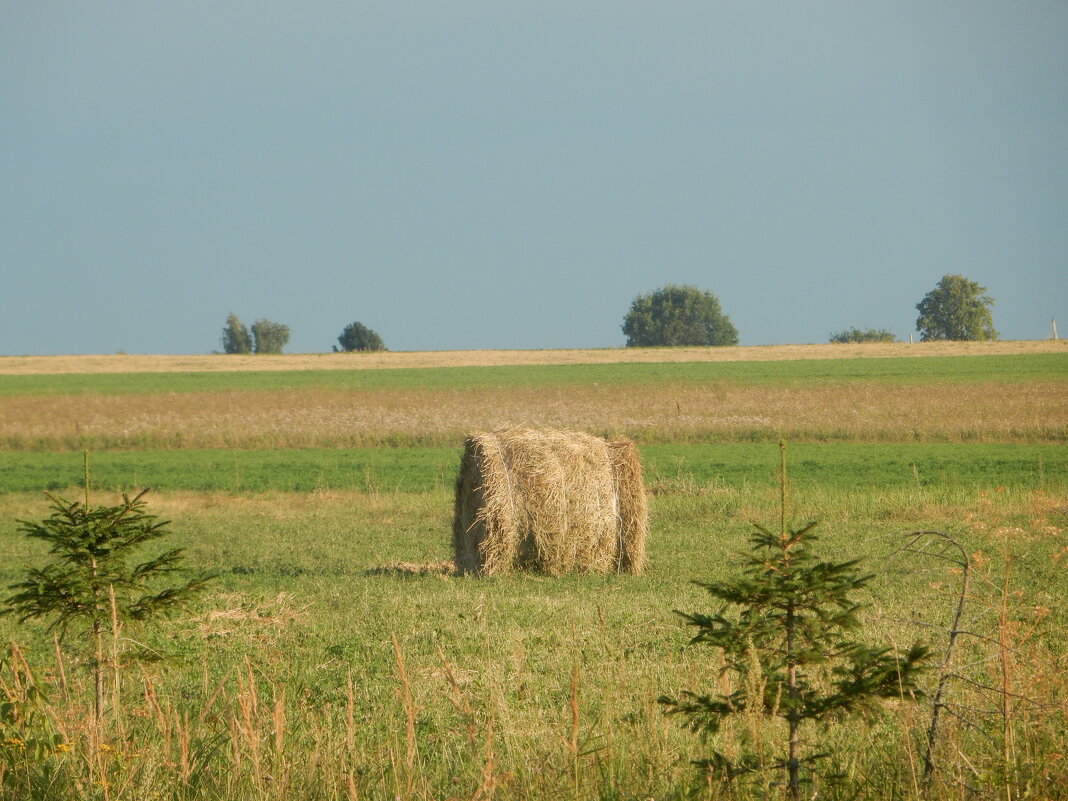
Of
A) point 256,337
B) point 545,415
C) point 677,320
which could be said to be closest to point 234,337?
point 256,337

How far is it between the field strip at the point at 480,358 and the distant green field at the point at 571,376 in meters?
3.97

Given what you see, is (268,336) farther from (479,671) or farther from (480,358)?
(479,671)

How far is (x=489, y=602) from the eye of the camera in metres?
9.73

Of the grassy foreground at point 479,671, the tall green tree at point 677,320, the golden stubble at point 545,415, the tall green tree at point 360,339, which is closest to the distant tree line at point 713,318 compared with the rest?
the tall green tree at point 677,320

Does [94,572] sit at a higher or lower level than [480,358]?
lower

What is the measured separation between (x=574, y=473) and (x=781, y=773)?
7771mm

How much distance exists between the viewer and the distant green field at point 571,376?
1981 inches

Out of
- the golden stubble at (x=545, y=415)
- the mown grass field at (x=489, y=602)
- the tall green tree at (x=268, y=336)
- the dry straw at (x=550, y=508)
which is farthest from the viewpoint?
the tall green tree at (x=268, y=336)

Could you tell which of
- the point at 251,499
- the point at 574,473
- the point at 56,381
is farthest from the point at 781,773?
the point at 56,381

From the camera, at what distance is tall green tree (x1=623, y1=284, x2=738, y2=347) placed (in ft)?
374

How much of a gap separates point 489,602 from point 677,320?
106069 millimetres

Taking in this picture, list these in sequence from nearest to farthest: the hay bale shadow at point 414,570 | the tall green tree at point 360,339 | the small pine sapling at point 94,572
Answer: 1. the small pine sapling at point 94,572
2. the hay bale shadow at point 414,570
3. the tall green tree at point 360,339

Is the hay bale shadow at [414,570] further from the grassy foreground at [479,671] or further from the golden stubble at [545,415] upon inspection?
the golden stubble at [545,415]

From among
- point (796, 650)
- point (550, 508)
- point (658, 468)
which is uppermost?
point (796, 650)
